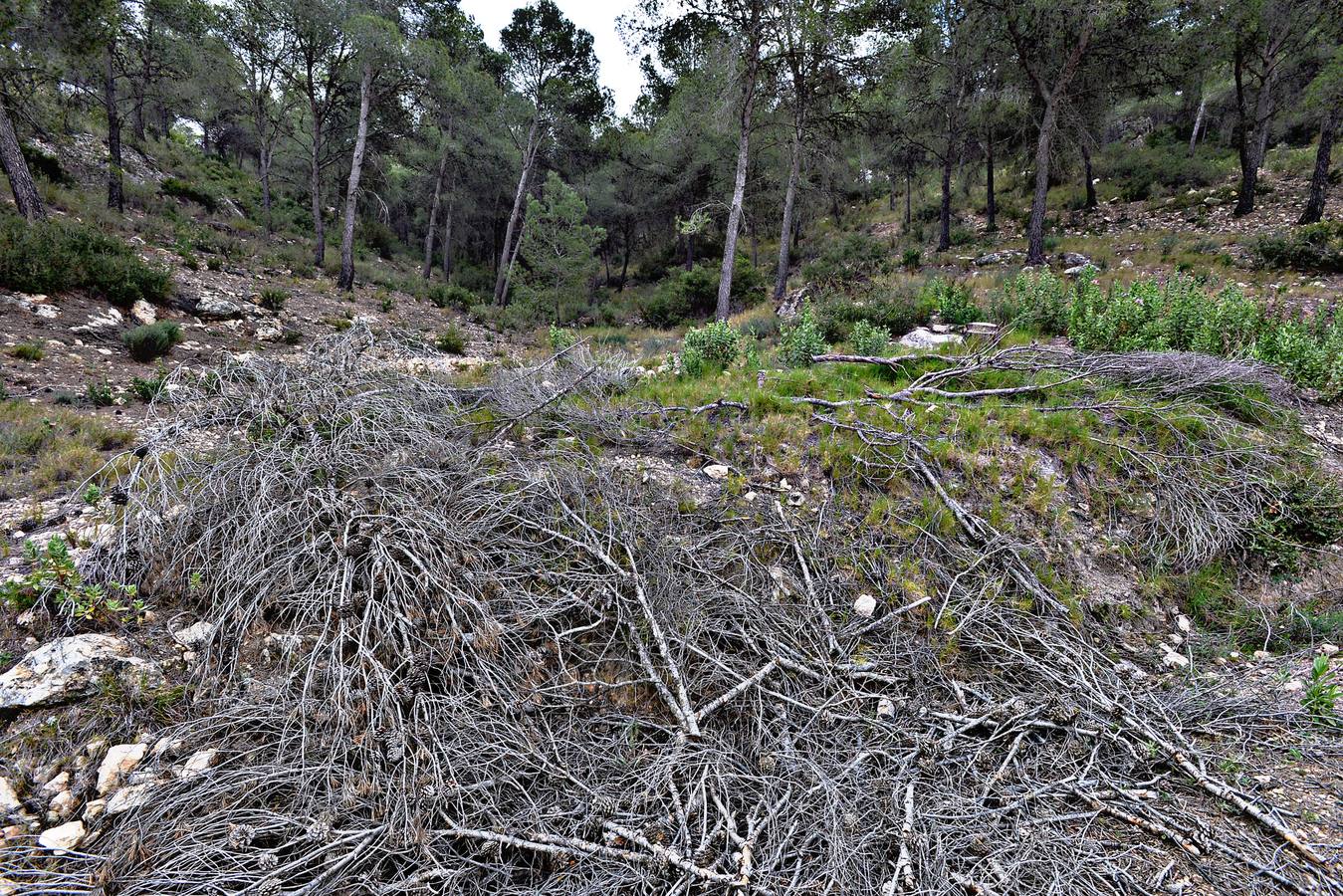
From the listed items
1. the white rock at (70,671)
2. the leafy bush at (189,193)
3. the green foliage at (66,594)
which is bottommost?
the white rock at (70,671)

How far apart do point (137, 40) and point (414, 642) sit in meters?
22.6

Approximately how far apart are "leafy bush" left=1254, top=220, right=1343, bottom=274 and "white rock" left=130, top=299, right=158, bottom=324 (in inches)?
817

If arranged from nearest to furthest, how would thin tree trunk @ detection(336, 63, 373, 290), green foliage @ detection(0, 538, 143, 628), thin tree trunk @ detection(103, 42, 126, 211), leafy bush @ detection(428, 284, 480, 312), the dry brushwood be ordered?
the dry brushwood
green foliage @ detection(0, 538, 143, 628)
thin tree trunk @ detection(103, 42, 126, 211)
thin tree trunk @ detection(336, 63, 373, 290)
leafy bush @ detection(428, 284, 480, 312)

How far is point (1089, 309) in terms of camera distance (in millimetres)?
6289

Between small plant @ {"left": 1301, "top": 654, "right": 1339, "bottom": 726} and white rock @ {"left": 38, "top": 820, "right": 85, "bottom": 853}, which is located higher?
white rock @ {"left": 38, "top": 820, "right": 85, "bottom": 853}

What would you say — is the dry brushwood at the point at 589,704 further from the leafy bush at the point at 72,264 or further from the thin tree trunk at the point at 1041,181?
the thin tree trunk at the point at 1041,181

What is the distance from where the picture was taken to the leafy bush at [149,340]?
7062mm

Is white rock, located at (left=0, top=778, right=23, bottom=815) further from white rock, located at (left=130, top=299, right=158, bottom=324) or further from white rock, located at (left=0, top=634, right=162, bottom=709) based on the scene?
white rock, located at (left=130, top=299, right=158, bottom=324)

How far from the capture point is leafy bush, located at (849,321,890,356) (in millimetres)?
6289

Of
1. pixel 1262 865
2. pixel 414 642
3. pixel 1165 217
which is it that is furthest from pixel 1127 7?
pixel 414 642

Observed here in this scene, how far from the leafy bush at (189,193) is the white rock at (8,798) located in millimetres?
22062

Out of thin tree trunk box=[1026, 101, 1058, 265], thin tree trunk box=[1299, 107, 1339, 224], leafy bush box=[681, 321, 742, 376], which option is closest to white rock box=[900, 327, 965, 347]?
leafy bush box=[681, 321, 742, 376]

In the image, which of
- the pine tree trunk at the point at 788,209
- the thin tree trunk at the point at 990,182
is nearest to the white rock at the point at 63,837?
the pine tree trunk at the point at 788,209

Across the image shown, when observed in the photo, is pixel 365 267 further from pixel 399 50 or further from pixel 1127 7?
pixel 1127 7
